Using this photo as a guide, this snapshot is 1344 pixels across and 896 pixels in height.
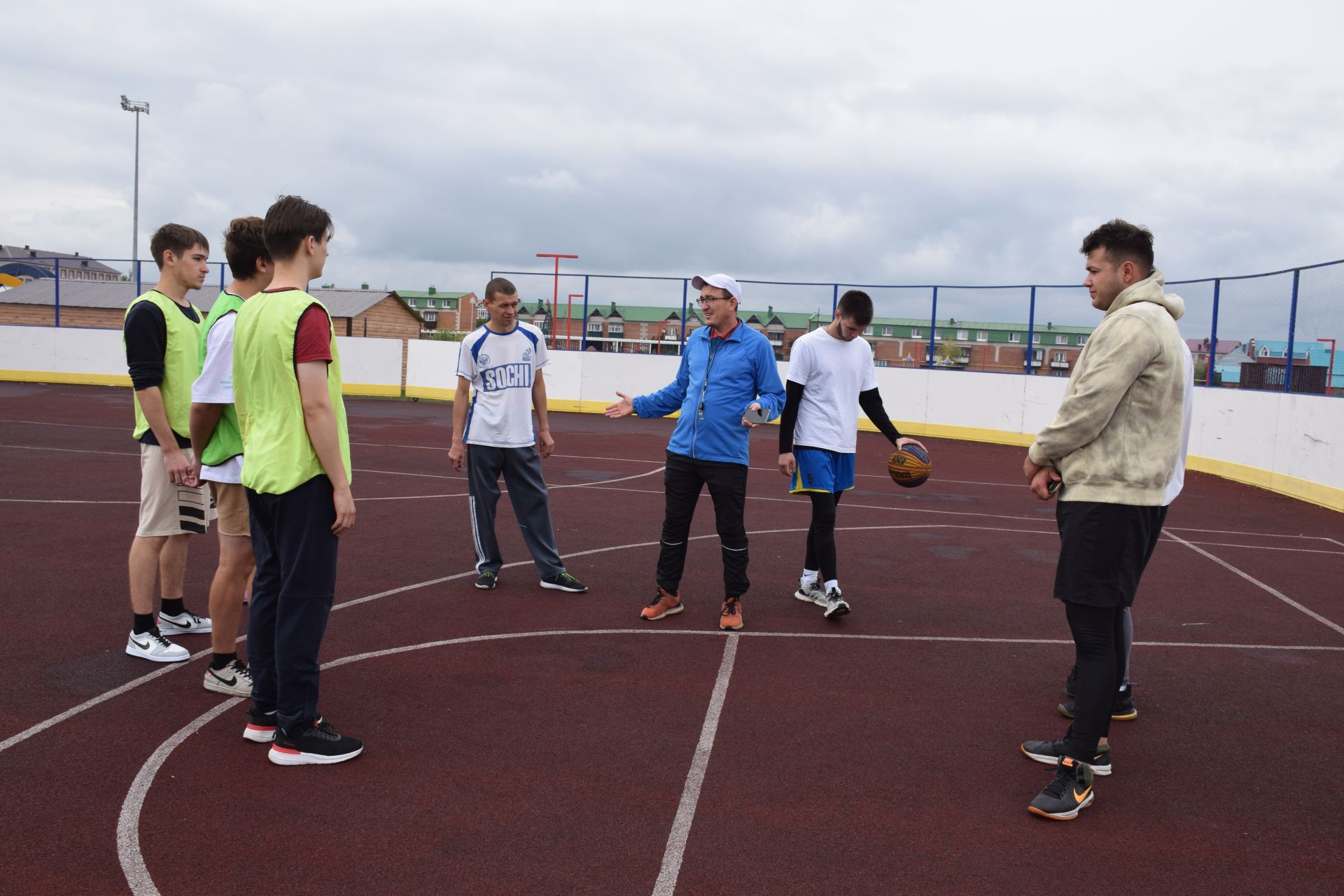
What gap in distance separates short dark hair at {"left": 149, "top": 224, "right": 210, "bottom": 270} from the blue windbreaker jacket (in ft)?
8.41

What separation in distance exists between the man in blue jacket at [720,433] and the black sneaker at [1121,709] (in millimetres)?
1916

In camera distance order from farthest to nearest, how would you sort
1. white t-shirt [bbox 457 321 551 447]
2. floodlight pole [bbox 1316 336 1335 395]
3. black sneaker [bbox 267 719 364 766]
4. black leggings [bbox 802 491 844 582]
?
floodlight pole [bbox 1316 336 1335 395] → white t-shirt [bbox 457 321 551 447] → black leggings [bbox 802 491 844 582] → black sneaker [bbox 267 719 364 766]

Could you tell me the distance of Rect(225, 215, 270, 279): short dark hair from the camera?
4617 millimetres

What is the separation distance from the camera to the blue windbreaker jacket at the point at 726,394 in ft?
19.7

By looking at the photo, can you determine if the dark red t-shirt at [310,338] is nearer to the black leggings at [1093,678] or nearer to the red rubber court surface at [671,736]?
the red rubber court surface at [671,736]

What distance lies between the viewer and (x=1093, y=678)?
3.83 meters

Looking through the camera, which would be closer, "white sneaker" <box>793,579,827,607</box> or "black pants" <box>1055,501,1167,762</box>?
"black pants" <box>1055,501,1167,762</box>

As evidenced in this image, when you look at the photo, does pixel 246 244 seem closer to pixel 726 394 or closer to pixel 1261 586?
pixel 726 394

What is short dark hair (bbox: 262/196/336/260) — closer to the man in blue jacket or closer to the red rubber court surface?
the red rubber court surface

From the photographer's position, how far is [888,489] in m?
12.6

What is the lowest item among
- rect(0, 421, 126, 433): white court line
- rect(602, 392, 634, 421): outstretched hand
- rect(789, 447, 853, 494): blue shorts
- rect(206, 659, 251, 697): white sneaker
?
rect(206, 659, 251, 697): white sneaker

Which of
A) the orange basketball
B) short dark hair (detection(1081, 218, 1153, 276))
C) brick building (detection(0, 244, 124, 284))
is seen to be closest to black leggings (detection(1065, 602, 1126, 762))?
short dark hair (detection(1081, 218, 1153, 276))

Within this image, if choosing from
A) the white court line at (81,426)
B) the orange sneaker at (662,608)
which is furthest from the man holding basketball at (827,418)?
the white court line at (81,426)

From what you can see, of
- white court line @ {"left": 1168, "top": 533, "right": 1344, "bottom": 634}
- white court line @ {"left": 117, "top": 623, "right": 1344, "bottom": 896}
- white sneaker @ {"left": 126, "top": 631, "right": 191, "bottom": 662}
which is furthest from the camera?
white court line @ {"left": 1168, "top": 533, "right": 1344, "bottom": 634}
